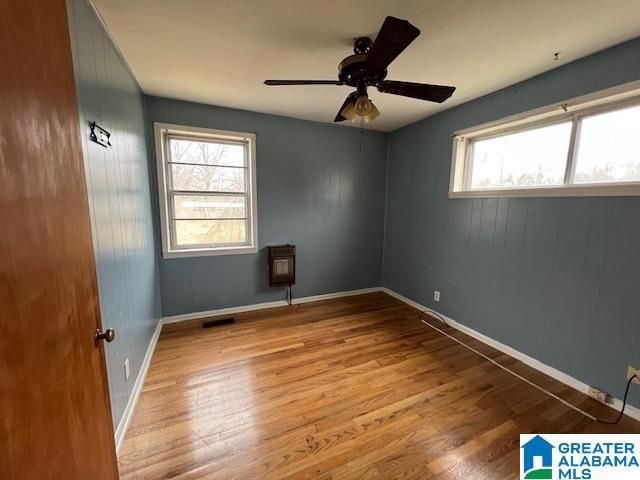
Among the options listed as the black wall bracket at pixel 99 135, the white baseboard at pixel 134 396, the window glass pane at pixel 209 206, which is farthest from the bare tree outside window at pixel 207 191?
the black wall bracket at pixel 99 135

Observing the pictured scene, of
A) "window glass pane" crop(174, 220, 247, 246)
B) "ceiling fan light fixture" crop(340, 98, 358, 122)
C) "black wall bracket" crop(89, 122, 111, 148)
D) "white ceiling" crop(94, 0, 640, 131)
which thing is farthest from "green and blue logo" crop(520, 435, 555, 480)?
"window glass pane" crop(174, 220, 247, 246)

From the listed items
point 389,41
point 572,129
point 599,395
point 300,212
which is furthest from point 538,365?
point 300,212

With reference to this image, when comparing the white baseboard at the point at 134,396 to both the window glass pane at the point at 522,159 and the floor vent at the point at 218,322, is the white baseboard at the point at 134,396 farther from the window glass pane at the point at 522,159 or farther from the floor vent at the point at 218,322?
the window glass pane at the point at 522,159

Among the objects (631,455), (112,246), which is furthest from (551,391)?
(112,246)

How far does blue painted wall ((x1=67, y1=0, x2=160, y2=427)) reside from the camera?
4.11 feet

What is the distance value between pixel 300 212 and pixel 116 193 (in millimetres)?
2029

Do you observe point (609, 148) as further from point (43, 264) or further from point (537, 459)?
point (43, 264)

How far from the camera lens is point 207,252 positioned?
9.64 ft

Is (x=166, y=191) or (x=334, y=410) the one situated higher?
(x=166, y=191)

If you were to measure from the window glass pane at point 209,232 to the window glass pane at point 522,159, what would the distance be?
8.94 ft

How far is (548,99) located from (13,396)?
10.3ft

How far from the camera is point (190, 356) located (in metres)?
2.25

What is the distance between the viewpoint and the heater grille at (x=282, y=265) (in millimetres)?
3188

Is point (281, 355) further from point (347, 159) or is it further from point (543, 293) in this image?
point (347, 159)
